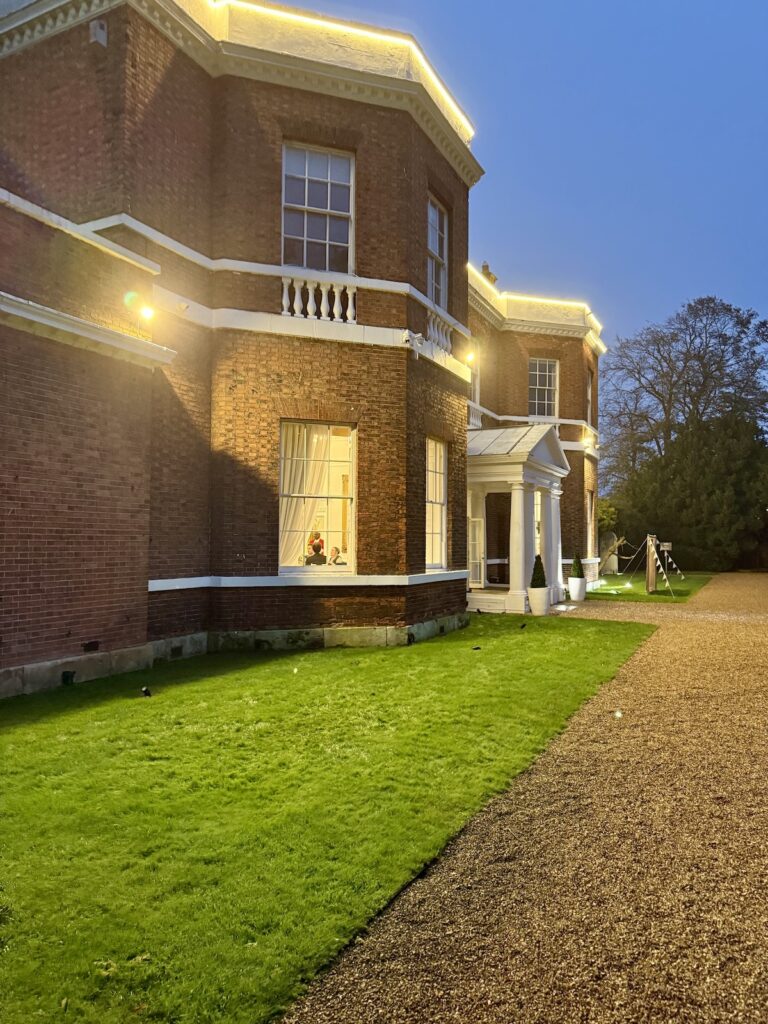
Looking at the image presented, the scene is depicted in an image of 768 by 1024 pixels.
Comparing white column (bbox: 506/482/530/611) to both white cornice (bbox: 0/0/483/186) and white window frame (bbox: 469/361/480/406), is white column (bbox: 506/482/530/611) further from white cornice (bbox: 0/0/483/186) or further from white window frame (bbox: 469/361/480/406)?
white cornice (bbox: 0/0/483/186)

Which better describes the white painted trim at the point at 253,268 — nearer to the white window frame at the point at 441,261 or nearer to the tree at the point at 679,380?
the white window frame at the point at 441,261

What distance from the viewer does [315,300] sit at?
10812 millimetres

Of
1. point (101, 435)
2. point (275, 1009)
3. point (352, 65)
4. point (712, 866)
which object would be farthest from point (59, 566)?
point (352, 65)

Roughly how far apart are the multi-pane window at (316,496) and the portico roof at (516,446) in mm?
5687

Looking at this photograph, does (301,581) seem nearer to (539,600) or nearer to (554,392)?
(539,600)

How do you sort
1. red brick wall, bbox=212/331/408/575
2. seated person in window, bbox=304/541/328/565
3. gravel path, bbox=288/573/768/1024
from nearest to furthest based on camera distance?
1. gravel path, bbox=288/573/768/1024
2. red brick wall, bbox=212/331/408/575
3. seated person in window, bbox=304/541/328/565

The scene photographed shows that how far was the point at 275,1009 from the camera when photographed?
2498mm

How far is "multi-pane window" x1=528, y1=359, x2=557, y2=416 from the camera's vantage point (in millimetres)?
22484

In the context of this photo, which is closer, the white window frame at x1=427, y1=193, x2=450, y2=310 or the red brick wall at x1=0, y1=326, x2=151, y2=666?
the red brick wall at x1=0, y1=326, x2=151, y2=666

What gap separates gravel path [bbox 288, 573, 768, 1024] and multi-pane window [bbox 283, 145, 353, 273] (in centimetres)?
814

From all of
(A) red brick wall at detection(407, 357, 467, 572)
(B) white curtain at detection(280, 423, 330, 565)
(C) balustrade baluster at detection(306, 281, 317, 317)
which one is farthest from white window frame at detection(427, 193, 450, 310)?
(B) white curtain at detection(280, 423, 330, 565)

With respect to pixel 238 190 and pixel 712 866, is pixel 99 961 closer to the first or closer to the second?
pixel 712 866

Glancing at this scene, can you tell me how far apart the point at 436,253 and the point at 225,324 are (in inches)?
181

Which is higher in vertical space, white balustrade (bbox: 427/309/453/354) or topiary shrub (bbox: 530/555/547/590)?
white balustrade (bbox: 427/309/453/354)
